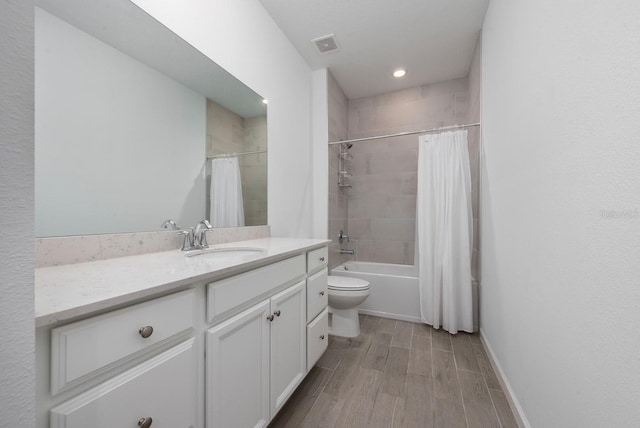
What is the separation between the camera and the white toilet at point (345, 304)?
6.77 ft

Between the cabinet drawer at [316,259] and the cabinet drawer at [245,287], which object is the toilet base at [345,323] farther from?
the cabinet drawer at [245,287]

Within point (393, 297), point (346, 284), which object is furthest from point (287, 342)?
point (393, 297)

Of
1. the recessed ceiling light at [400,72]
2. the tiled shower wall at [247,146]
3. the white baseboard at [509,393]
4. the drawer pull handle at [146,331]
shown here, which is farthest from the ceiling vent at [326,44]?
the white baseboard at [509,393]

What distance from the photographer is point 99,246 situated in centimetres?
98

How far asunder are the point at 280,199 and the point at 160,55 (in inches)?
46.4

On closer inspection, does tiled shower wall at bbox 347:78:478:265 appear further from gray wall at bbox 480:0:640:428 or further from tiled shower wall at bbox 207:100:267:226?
tiled shower wall at bbox 207:100:267:226

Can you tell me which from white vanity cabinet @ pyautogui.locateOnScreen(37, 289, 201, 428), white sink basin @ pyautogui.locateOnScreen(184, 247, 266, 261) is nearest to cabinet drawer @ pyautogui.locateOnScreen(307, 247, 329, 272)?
white sink basin @ pyautogui.locateOnScreen(184, 247, 266, 261)

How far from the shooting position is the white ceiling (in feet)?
6.18

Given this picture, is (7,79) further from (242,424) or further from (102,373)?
(242,424)

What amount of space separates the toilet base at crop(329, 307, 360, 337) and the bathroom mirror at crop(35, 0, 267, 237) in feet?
4.50

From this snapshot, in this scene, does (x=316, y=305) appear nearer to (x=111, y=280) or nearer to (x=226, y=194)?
(x=226, y=194)

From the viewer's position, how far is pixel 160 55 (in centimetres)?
123

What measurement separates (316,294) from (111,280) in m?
1.08

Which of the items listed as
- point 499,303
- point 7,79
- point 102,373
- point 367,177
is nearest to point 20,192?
point 7,79
